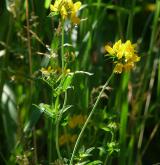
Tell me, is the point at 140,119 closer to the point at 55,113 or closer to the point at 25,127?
the point at 25,127

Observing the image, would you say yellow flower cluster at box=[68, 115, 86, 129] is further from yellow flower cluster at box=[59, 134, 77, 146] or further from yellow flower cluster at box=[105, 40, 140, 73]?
yellow flower cluster at box=[105, 40, 140, 73]

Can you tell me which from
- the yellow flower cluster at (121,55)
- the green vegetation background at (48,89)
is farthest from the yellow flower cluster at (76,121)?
the yellow flower cluster at (121,55)

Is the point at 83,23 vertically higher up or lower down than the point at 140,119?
higher up

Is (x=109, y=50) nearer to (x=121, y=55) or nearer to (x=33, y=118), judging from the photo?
(x=121, y=55)

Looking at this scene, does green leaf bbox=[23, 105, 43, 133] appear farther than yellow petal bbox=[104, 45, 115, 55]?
Yes

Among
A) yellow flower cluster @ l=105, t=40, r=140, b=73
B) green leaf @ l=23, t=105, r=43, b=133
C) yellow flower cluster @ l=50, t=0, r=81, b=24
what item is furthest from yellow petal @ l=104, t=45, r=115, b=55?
green leaf @ l=23, t=105, r=43, b=133

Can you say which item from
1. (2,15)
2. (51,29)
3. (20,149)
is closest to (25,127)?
(20,149)

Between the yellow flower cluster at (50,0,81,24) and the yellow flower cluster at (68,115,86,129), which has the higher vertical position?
the yellow flower cluster at (50,0,81,24)

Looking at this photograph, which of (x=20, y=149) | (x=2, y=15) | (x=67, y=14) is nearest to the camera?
(x=67, y=14)

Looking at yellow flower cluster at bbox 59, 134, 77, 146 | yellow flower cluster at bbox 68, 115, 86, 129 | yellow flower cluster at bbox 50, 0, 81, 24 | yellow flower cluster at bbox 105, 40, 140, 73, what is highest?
yellow flower cluster at bbox 50, 0, 81, 24

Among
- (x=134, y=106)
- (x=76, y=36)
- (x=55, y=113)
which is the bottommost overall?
(x=134, y=106)

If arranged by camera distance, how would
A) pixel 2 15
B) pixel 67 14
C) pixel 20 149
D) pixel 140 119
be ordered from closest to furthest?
A: 1. pixel 67 14
2. pixel 20 149
3. pixel 2 15
4. pixel 140 119
